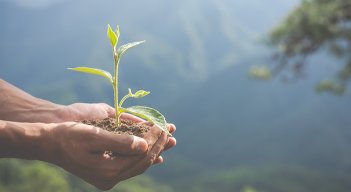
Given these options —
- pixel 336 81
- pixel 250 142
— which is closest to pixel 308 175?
pixel 250 142

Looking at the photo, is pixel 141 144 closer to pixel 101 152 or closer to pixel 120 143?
pixel 120 143

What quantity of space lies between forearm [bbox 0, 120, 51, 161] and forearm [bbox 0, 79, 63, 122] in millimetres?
621

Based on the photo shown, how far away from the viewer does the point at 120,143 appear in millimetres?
2037

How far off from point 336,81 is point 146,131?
10843mm

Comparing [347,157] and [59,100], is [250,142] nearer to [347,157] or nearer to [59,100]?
[347,157]

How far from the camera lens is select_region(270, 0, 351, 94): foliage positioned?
8.81 meters

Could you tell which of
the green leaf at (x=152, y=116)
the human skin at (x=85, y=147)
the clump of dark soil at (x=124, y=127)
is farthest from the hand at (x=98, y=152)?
the clump of dark soil at (x=124, y=127)

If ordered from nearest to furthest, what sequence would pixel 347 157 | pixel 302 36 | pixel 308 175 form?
pixel 302 36
pixel 308 175
pixel 347 157

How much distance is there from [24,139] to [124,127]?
56 cm

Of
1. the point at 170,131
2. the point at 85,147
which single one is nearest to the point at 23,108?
the point at 85,147

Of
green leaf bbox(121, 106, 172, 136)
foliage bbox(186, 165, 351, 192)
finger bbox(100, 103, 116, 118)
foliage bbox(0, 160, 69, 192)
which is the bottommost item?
green leaf bbox(121, 106, 172, 136)

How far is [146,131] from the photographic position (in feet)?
7.82

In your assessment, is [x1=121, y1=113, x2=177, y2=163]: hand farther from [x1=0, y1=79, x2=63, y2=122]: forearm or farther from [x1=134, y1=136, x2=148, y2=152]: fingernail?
[x1=0, y1=79, x2=63, y2=122]: forearm

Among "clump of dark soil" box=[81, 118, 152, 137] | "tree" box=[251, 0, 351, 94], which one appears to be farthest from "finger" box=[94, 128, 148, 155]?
"tree" box=[251, 0, 351, 94]
